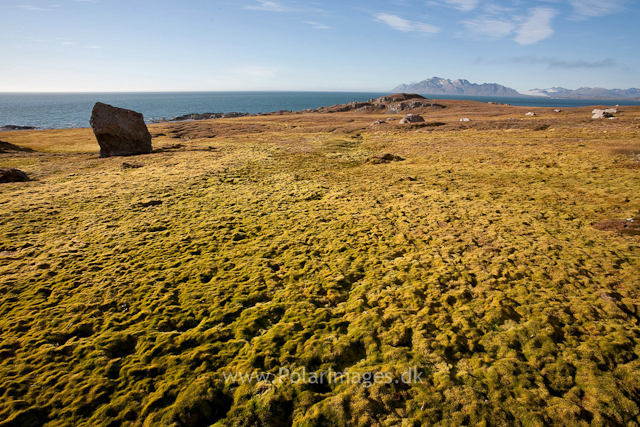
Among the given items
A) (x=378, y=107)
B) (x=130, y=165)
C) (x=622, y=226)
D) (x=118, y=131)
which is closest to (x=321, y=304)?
(x=622, y=226)

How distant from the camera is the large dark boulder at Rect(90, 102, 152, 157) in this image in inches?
1208

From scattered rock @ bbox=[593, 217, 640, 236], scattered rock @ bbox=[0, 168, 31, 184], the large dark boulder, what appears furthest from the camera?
the large dark boulder

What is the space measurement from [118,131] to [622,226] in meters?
39.2

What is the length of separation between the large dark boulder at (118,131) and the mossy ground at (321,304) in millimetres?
14808

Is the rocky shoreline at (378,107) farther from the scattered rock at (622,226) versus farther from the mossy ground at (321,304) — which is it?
the scattered rock at (622,226)

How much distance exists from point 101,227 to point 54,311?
19.6 feet

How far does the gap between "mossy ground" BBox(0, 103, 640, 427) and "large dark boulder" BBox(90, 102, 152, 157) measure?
1481 centimetres

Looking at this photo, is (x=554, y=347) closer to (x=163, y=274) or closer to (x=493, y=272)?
(x=493, y=272)

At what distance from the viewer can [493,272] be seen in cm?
966

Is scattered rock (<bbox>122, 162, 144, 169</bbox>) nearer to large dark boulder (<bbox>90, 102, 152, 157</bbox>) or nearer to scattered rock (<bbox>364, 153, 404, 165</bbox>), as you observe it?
large dark boulder (<bbox>90, 102, 152, 157</bbox>)

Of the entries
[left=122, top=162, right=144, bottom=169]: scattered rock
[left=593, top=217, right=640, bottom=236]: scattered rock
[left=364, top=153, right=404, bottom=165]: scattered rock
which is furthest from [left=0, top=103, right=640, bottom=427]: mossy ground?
[left=364, top=153, right=404, bottom=165]: scattered rock

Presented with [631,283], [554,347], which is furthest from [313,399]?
[631,283]

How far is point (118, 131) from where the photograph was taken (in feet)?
104

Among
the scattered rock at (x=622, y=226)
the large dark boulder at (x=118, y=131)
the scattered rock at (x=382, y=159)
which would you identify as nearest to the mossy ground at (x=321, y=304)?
the scattered rock at (x=622, y=226)
